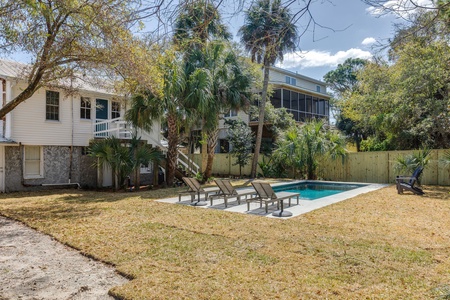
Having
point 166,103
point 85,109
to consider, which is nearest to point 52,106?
point 85,109

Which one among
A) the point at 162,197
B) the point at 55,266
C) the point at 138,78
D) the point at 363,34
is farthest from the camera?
the point at 162,197

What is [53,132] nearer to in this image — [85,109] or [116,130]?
[85,109]

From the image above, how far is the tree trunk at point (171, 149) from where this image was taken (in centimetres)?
1545

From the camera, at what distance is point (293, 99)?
29.5 metres

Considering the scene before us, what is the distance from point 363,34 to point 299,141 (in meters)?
14.5

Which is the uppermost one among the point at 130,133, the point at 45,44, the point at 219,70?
the point at 219,70

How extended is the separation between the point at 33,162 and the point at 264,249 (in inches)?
541

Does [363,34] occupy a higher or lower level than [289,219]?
higher

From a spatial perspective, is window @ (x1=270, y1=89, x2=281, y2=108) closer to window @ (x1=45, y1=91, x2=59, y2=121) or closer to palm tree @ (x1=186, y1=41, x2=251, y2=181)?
palm tree @ (x1=186, y1=41, x2=251, y2=181)

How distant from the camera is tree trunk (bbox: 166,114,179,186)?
15.5 m

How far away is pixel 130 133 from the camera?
1666cm

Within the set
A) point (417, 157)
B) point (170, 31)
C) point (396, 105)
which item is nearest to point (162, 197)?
point (170, 31)

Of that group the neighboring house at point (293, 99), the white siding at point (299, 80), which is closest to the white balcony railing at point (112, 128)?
the neighboring house at point (293, 99)

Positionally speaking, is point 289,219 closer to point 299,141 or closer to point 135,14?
point 135,14
